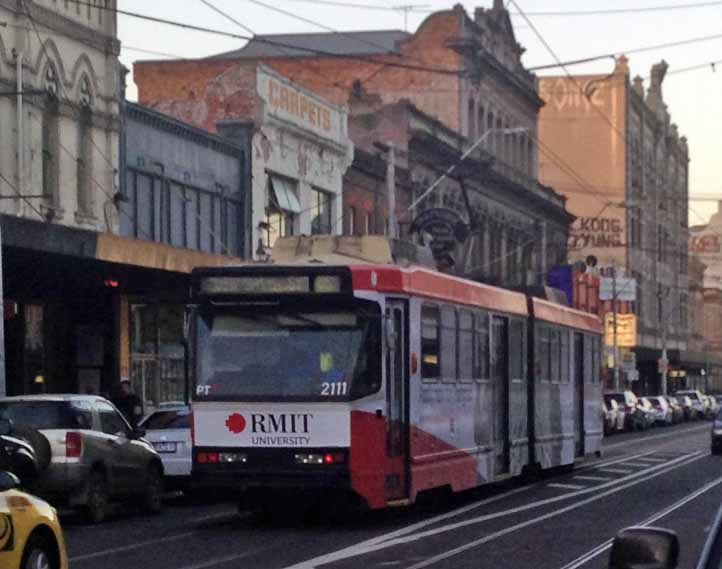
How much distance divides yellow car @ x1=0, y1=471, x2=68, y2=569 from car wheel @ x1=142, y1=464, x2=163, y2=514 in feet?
37.5

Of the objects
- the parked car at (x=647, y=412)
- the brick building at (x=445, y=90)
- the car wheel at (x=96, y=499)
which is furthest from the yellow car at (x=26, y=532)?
the parked car at (x=647, y=412)

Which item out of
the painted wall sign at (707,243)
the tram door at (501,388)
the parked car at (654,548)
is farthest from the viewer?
the painted wall sign at (707,243)

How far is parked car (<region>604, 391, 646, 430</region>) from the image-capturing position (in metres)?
67.2

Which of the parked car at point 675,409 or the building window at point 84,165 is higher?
the building window at point 84,165

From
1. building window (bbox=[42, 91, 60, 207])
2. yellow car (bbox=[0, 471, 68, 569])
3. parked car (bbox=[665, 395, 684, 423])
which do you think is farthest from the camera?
parked car (bbox=[665, 395, 684, 423])

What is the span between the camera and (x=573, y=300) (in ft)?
278

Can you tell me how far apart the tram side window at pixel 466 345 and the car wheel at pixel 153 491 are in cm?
421

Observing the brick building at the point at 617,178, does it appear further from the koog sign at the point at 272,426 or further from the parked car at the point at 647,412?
the koog sign at the point at 272,426

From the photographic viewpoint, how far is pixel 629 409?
6862 cm

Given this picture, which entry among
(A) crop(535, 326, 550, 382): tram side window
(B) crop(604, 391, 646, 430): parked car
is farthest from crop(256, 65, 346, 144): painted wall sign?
(A) crop(535, 326, 550, 382): tram side window

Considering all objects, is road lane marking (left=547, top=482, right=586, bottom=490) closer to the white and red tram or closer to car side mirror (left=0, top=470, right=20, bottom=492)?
the white and red tram

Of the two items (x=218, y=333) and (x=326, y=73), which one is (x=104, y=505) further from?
(x=326, y=73)

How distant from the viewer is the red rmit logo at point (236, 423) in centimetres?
2103

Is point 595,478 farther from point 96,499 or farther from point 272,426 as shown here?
point 272,426
